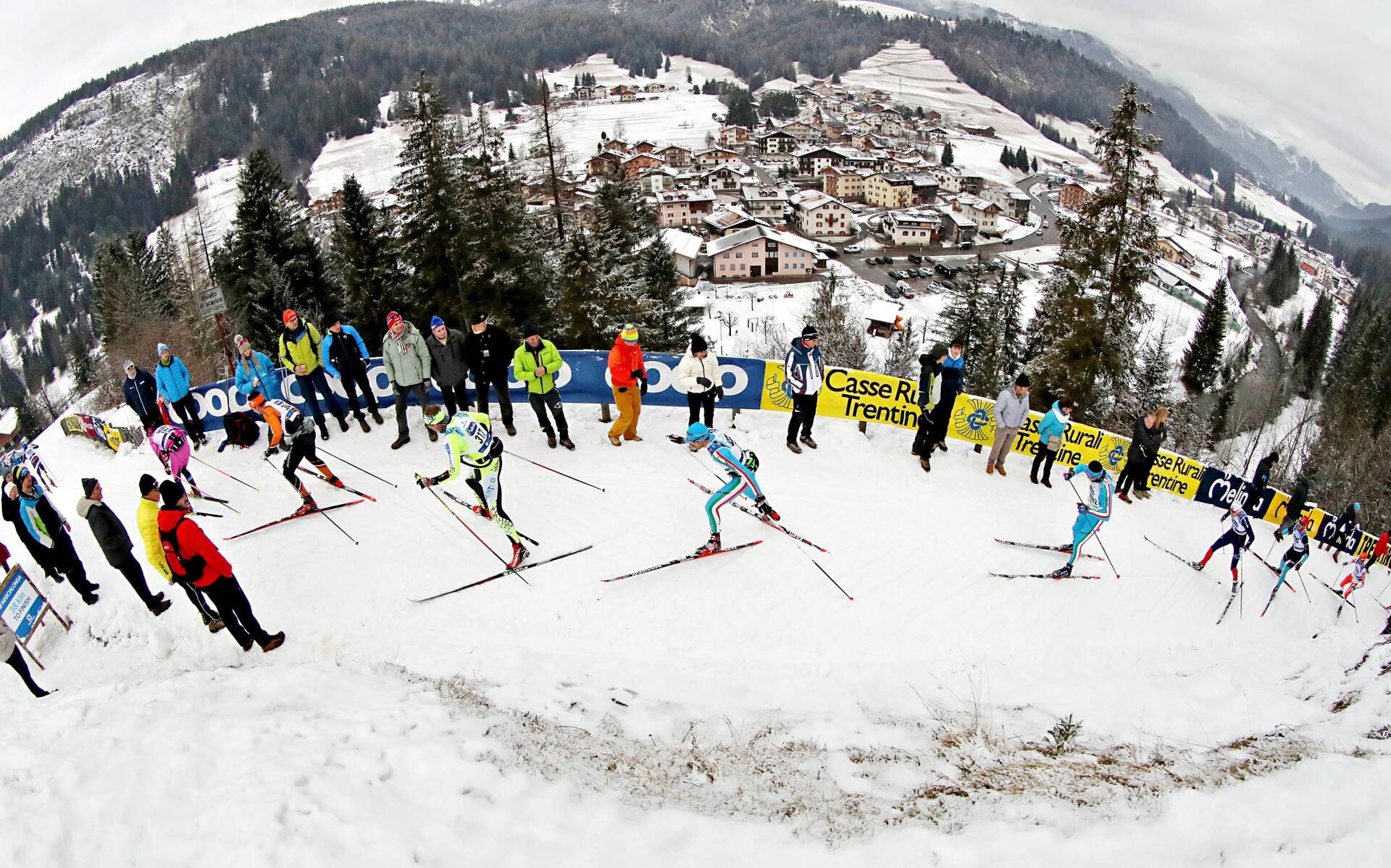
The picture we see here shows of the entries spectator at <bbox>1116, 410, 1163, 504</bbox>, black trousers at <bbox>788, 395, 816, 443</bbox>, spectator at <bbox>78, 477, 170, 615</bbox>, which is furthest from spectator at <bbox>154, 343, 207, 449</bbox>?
spectator at <bbox>1116, 410, 1163, 504</bbox>

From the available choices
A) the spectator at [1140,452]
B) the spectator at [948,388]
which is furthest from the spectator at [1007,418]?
the spectator at [1140,452]

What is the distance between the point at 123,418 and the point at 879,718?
16354 millimetres

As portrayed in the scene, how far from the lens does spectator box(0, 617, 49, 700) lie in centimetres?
644

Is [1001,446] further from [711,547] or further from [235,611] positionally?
[235,611]

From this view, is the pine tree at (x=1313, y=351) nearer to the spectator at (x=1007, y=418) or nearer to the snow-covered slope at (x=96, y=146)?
the spectator at (x=1007, y=418)

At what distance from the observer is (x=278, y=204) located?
2491 centimetres

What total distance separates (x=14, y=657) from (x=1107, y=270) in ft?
75.0

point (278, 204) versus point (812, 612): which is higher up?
point (278, 204)

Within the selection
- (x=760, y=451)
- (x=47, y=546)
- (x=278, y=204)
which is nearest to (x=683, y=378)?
(x=760, y=451)

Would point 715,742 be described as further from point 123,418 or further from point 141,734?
point 123,418

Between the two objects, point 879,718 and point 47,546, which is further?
point 47,546

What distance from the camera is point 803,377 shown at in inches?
424

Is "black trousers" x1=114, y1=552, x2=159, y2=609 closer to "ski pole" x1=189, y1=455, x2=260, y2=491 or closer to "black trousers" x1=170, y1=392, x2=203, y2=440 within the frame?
"ski pole" x1=189, y1=455, x2=260, y2=491

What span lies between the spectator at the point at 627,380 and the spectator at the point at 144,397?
25.3 ft
